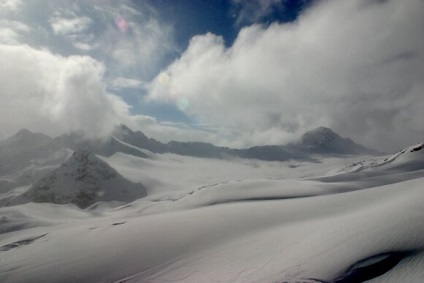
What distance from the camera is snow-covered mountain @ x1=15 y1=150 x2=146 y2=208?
182 m

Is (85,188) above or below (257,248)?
above

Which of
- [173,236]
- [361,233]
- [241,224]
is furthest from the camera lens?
[241,224]

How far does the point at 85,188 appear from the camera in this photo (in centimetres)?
18838

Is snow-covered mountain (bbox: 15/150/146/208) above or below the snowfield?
above

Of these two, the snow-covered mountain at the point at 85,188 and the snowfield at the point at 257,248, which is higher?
the snow-covered mountain at the point at 85,188

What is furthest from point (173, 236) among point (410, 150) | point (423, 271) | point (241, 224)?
point (410, 150)

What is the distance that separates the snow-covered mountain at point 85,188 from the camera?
181500mm

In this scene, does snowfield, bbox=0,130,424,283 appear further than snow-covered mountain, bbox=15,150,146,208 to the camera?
No

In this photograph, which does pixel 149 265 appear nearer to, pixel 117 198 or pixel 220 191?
pixel 220 191

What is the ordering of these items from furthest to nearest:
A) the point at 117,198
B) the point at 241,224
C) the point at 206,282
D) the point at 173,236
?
the point at 117,198 < the point at 241,224 < the point at 173,236 < the point at 206,282

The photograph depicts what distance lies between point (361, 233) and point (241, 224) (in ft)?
32.8

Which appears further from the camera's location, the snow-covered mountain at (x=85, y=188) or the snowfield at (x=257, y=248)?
the snow-covered mountain at (x=85, y=188)

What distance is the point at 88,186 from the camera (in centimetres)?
18838

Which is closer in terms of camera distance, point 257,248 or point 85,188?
point 257,248
